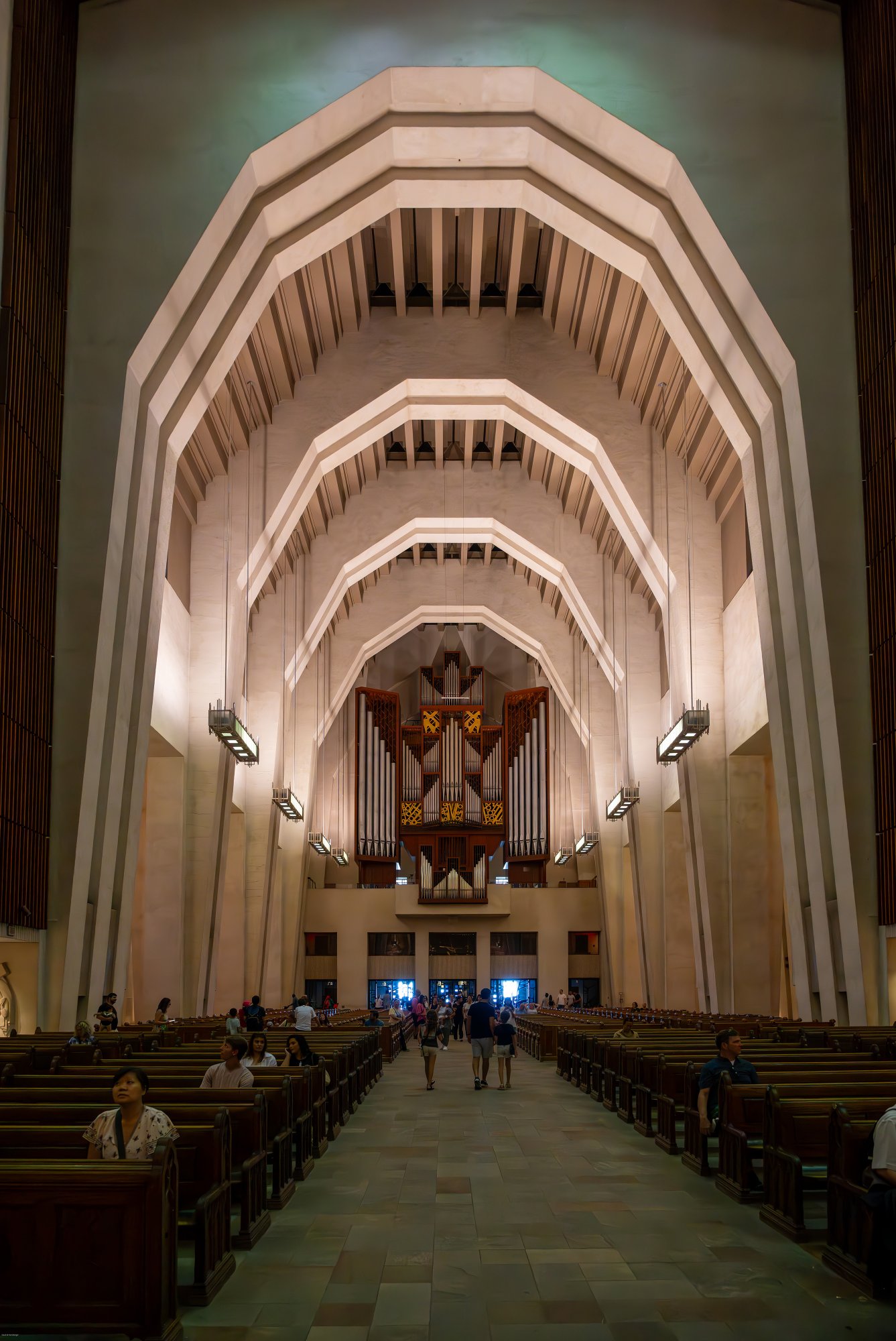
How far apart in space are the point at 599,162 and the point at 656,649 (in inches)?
480

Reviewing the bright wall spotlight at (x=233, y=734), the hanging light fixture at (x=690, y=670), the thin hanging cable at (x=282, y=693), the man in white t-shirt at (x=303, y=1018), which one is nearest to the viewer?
the man in white t-shirt at (x=303, y=1018)

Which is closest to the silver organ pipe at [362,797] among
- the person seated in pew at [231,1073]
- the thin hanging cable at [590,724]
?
the thin hanging cable at [590,724]

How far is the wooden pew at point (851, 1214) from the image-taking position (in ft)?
16.3

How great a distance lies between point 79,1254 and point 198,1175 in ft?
3.77

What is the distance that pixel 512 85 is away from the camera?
13883 mm

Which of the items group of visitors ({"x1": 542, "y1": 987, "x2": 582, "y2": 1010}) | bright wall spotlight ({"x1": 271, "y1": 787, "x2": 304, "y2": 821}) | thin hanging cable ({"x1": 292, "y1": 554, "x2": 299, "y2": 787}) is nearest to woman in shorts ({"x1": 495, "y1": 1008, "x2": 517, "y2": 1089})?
bright wall spotlight ({"x1": 271, "y1": 787, "x2": 304, "y2": 821})

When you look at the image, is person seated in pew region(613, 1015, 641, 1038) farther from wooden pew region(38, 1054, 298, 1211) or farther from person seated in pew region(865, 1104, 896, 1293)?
person seated in pew region(865, 1104, 896, 1293)

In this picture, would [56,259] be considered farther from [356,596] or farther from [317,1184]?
[356,596]

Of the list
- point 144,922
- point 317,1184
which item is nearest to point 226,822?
point 144,922

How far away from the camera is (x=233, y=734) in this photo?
1617 cm

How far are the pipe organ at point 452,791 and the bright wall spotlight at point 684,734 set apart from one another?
663 inches

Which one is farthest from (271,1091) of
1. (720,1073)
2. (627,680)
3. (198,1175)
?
(627,680)

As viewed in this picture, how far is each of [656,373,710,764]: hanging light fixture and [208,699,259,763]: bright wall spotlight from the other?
18.0ft

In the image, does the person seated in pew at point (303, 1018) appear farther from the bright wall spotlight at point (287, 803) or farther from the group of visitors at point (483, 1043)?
the bright wall spotlight at point (287, 803)
